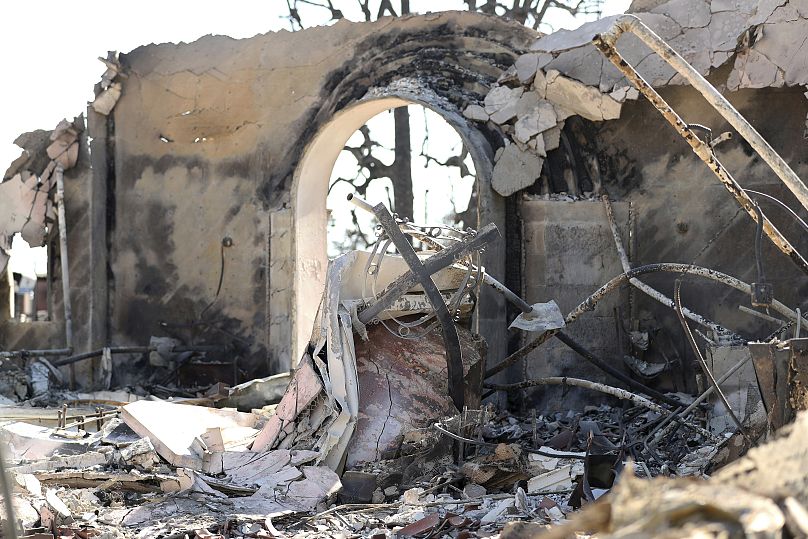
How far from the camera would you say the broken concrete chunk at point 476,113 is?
962 cm

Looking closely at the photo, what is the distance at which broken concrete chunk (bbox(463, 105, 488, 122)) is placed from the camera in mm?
9625

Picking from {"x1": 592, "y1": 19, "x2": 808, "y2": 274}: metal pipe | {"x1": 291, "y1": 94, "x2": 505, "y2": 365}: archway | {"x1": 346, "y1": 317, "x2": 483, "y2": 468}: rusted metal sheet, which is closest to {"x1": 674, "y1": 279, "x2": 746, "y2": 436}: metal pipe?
{"x1": 592, "y1": 19, "x2": 808, "y2": 274}: metal pipe

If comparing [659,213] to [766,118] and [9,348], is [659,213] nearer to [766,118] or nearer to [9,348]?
[766,118]

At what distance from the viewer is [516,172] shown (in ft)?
30.6

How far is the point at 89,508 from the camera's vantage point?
5668 mm

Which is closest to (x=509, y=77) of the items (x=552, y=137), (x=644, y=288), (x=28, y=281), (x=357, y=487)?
(x=552, y=137)

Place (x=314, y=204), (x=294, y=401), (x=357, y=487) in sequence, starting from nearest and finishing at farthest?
(x=357, y=487) → (x=294, y=401) → (x=314, y=204)

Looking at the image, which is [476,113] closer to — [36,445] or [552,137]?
[552,137]

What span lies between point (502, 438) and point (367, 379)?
1.30m

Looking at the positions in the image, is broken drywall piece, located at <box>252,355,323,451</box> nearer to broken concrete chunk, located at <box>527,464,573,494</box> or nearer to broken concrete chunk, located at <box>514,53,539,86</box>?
broken concrete chunk, located at <box>527,464,573,494</box>

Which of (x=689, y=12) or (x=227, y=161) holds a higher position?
(x=689, y=12)

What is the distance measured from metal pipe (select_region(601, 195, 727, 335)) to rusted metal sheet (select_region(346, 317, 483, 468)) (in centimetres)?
176

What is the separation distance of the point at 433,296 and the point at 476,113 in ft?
11.3

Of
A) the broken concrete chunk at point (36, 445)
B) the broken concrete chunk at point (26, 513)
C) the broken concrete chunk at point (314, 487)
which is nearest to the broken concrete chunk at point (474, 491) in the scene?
the broken concrete chunk at point (314, 487)
